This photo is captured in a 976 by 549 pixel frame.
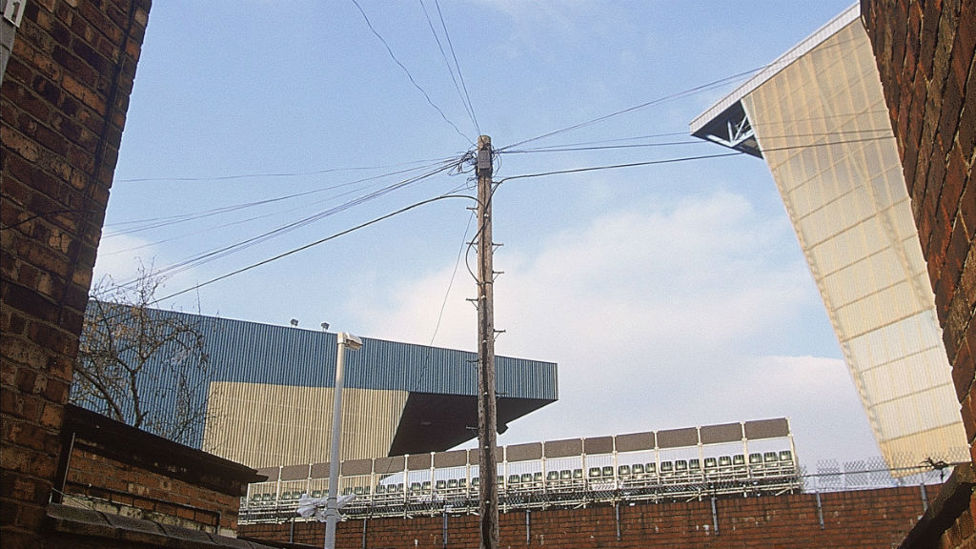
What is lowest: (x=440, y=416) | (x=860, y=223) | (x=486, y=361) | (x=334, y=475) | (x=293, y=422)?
(x=334, y=475)

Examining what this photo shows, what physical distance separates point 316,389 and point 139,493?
2619 centimetres

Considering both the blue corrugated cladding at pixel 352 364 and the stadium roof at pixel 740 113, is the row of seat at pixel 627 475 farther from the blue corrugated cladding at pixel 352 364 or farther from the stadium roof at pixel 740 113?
the stadium roof at pixel 740 113

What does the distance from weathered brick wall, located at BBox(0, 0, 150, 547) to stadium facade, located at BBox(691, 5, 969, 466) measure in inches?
1239

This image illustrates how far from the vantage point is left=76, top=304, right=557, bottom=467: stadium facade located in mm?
33750

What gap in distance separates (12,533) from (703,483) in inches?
701

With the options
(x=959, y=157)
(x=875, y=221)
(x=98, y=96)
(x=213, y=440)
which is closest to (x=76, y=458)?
(x=98, y=96)

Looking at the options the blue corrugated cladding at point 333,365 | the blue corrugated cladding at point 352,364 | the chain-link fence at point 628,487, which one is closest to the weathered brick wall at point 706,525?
the chain-link fence at point 628,487

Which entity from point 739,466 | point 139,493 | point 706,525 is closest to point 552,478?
point 706,525

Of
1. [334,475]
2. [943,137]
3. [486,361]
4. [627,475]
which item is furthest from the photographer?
[627,475]

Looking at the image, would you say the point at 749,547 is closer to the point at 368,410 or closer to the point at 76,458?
the point at 76,458

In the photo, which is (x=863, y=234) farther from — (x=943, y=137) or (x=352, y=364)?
(x=943, y=137)

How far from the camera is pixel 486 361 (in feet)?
38.5

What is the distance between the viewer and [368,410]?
36.0m

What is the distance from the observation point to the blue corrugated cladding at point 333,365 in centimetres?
3391
